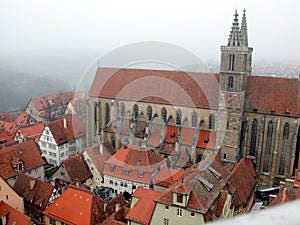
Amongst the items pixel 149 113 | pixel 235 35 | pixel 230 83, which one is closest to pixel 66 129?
pixel 149 113

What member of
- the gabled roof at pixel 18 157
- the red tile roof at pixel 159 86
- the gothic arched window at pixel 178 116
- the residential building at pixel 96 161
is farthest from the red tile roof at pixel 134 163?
the gabled roof at pixel 18 157

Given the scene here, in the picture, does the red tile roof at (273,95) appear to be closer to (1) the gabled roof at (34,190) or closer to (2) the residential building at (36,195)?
(2) the residential building at (36,195)

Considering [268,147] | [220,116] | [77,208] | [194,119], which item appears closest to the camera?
[77,208]

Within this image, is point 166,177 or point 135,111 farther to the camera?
point 135,111

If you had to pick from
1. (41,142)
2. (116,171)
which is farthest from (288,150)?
(41,142)

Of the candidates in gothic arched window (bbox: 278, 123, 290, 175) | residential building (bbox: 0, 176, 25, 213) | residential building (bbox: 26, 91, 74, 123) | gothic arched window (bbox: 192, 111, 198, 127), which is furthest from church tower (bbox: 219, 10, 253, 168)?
residential building (bbox: 26, 91, 74, 123)

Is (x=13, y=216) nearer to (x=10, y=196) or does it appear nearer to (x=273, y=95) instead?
(x=10, y=196)
